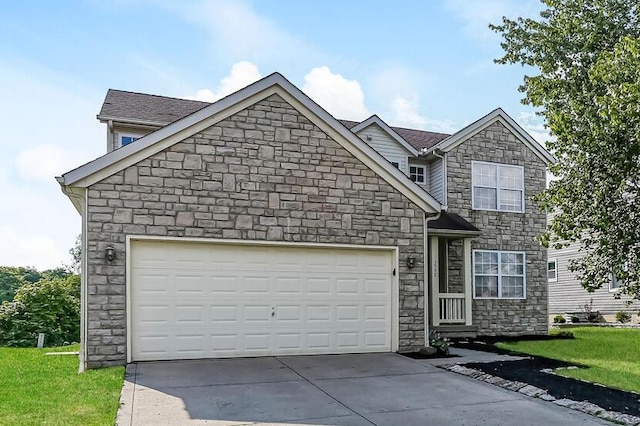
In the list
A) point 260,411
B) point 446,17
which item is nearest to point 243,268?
point 260,411

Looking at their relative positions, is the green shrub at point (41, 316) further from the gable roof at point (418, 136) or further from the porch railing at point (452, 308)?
the porch railing at point (452, 308)

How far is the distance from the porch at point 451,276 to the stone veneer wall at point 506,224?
0.79m

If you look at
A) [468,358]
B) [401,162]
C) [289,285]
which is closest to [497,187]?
[401,162]

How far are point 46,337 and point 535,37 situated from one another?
17132mm

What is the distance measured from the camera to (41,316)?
59.2 feet

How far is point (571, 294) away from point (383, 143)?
44.7 feet

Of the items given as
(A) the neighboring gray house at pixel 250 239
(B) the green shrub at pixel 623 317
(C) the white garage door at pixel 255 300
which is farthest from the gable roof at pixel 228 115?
(B) the green shrub at pixel 623 317

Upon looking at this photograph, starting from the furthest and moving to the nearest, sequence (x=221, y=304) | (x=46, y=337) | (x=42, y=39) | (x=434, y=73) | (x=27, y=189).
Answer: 1. (x=27, y=189)
2. (x=46, y=337)
3. (x=434, y=73)
4. (x=42, y=39)
5. (x=221, y=304)

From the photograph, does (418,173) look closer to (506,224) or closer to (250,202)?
(506,224)

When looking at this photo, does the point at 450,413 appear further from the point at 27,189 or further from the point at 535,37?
the point at 27,189

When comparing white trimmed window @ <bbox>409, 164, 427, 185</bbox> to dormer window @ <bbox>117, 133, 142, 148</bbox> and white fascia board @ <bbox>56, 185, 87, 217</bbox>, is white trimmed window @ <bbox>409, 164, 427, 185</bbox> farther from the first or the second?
white fascia board @ <bbox>56, 185, 87, 217</bbox>

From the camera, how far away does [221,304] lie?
10.7 metres

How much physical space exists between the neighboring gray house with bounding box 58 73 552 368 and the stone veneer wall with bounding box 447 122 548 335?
511cm

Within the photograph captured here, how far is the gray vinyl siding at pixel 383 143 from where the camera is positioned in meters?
16.9
